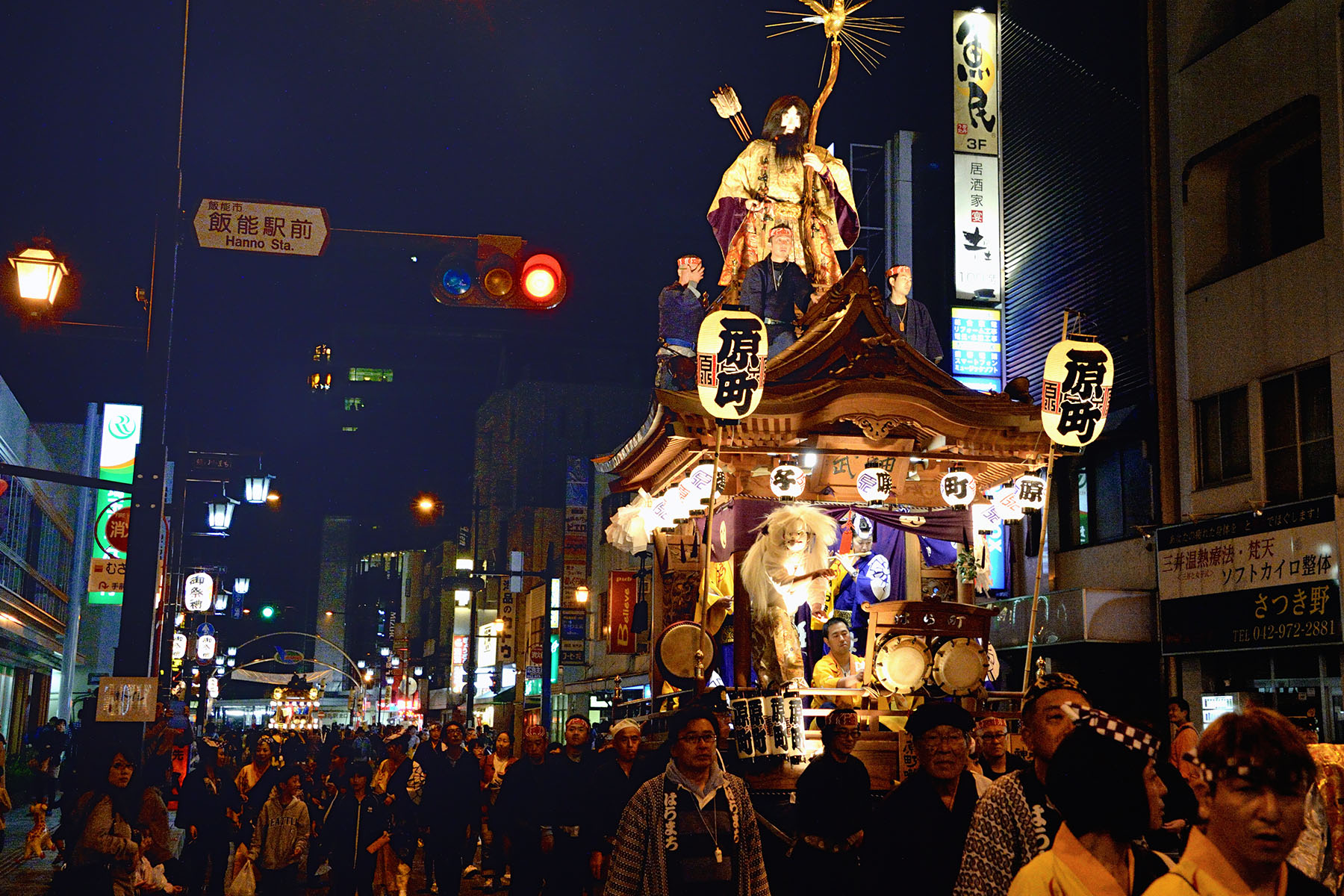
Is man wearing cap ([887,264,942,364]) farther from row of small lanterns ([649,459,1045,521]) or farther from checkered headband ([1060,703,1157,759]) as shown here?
checkered headband ([1060,703,1157,759])

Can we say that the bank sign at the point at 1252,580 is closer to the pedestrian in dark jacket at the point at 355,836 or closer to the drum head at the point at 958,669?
the drum head at the point at 958,669

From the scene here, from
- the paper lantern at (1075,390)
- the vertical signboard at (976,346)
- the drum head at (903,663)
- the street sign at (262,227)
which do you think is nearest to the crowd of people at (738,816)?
the drum head at (903,663)

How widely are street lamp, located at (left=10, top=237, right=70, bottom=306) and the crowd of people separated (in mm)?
4575

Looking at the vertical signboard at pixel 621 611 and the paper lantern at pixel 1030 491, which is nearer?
the paper lantern at pixel 1030 491

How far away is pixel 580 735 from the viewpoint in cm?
1277

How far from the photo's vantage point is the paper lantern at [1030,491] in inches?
594

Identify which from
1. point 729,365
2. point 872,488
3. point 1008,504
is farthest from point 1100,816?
point 1008,504

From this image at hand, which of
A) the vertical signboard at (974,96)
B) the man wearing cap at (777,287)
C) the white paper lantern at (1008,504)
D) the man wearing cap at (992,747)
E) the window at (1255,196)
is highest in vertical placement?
the vertical signboard at (974,96)

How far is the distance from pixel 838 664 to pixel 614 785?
14.7ft

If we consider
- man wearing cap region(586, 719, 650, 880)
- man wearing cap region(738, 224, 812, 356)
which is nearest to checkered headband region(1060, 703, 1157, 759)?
man wearing cap region(586, 719, 650, 880)

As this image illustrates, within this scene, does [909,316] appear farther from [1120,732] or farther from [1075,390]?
[1120,732]

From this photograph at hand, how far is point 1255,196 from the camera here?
21094 millimetres

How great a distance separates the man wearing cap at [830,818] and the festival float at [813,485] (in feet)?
12.4

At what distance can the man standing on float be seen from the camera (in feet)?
56.6
